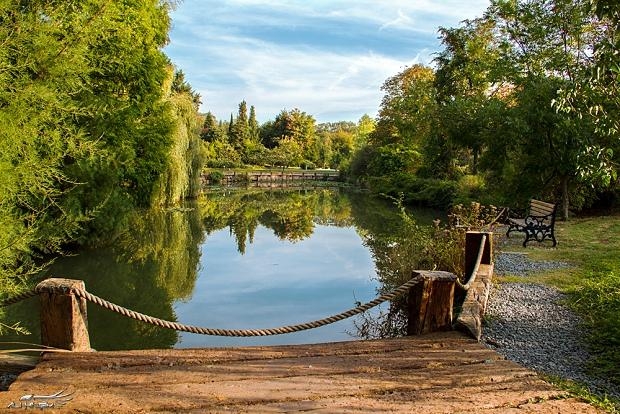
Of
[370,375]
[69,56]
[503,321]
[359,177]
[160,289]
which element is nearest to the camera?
[370,375]

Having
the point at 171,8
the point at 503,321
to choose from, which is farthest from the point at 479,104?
the point at 503,321

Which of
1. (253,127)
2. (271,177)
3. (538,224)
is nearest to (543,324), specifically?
(538,224)

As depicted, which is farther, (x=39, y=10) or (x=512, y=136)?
(x=512, y=136)

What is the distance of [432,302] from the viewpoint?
4.42 metres

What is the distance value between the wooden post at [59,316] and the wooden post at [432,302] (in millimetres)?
2786

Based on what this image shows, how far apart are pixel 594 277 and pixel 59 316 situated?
23.2ft

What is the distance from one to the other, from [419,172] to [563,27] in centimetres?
1585

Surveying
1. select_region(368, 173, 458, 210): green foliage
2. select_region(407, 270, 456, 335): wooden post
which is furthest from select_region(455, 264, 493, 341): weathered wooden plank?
select_region(368, 173, 458, 210): green foliage

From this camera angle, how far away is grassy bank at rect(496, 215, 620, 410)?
470cm

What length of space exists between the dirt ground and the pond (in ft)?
11.1

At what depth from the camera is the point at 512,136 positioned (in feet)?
53.0

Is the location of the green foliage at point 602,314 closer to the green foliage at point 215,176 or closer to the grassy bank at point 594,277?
the grassy bank at point 594,277

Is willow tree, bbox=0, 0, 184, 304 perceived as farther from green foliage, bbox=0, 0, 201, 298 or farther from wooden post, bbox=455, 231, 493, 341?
wooden post, bbox=455, 231, 493, 341

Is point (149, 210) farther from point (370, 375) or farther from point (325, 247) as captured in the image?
point (370, 375)
